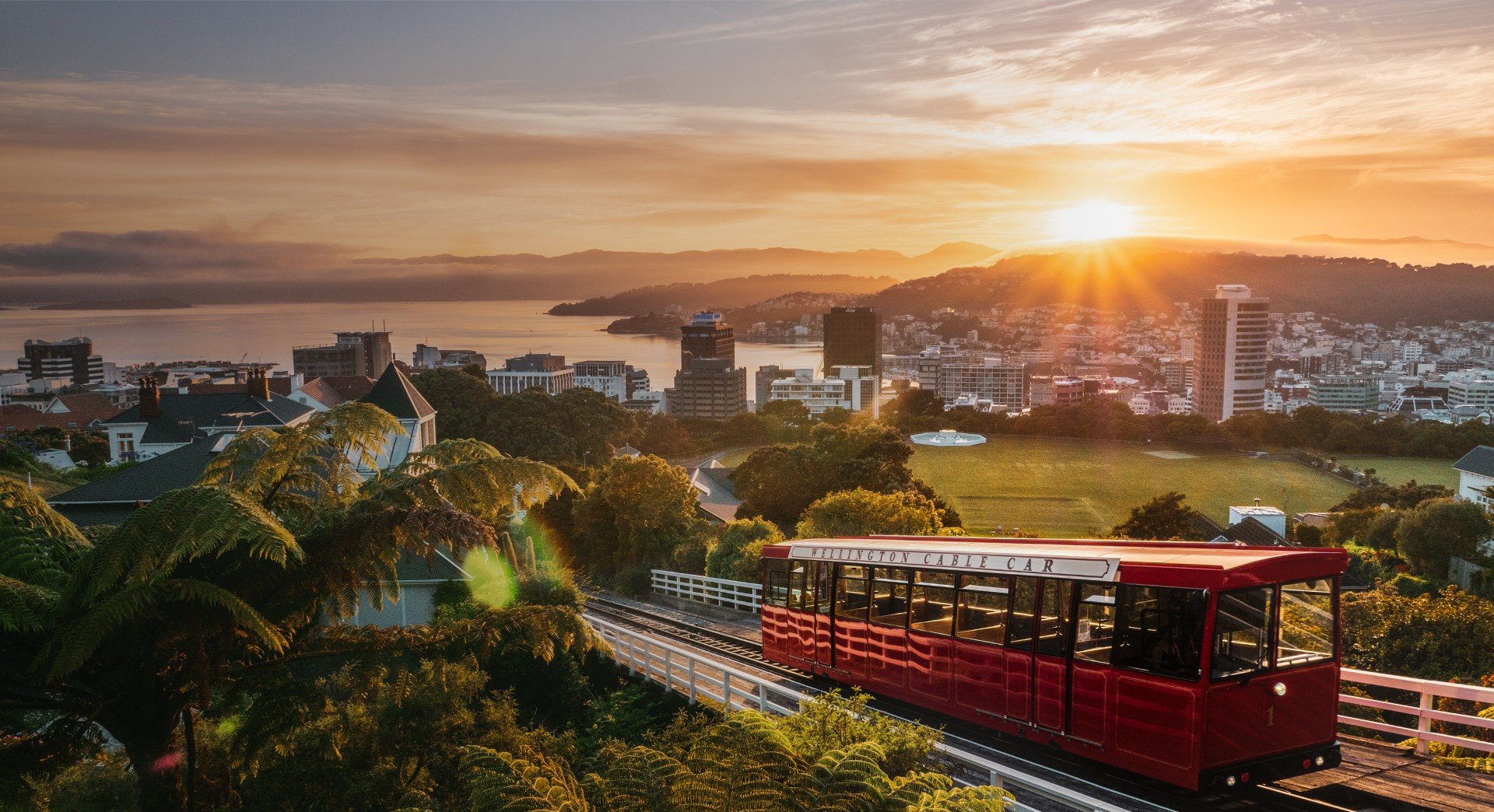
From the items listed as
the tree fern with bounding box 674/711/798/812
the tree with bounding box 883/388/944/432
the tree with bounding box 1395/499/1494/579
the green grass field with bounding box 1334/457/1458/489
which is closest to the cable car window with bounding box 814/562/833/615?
the tree fern with bounding box 674/711/798/812

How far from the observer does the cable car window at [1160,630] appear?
817cm

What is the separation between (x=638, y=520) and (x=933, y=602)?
20.8 metres

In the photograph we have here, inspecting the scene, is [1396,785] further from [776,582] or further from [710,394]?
[710,394]

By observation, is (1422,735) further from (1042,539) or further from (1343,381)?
(1343,381)

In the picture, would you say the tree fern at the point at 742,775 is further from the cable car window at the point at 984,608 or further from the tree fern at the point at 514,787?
the cable car window at the point at 984,608

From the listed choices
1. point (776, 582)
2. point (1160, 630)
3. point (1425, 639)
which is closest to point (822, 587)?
point (776, 582)

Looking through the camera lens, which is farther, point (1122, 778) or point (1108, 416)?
point (1108, 416)

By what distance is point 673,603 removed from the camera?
25094mm

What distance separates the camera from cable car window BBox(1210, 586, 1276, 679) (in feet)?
26.5

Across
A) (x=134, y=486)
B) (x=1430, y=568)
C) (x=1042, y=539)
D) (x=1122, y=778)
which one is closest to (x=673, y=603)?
(x=134, y=486)

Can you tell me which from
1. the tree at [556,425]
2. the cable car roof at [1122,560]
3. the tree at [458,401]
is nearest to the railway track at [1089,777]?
the cable car roof at [1122,560]

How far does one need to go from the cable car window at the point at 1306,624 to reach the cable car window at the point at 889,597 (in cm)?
422

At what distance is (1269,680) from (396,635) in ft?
24.8

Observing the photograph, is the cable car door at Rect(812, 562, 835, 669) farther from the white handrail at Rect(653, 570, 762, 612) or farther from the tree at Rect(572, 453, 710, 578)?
the tree at Rect(572, 453, 710, 578)
